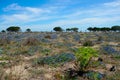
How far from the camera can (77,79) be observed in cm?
885

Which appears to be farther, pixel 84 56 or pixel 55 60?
pixel 55 60

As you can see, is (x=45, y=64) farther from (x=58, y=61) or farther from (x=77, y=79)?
(x=77, y=79)

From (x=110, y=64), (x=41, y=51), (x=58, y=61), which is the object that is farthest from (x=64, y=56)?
(x=41, y=51)

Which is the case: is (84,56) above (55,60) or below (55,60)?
above

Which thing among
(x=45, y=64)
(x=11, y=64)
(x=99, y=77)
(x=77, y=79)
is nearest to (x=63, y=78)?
(x=77, y=79)

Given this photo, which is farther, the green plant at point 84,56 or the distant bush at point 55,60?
the distant bush at point 55,60

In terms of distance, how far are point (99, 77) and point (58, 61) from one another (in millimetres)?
3187

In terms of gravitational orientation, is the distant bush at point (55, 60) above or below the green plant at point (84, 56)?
below

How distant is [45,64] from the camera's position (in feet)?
36.7

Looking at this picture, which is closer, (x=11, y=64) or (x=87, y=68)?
(x=87, y=68)

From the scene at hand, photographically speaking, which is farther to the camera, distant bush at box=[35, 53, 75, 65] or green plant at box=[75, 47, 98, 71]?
distant bush at box=[35, 53, 75, 65]

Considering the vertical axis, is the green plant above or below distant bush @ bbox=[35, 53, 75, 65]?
above

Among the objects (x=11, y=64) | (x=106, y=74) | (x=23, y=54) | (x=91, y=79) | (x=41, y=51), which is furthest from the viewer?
(x=41, y=51)

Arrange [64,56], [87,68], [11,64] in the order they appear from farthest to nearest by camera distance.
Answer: [64,56]
[11,64]
[87,68]
